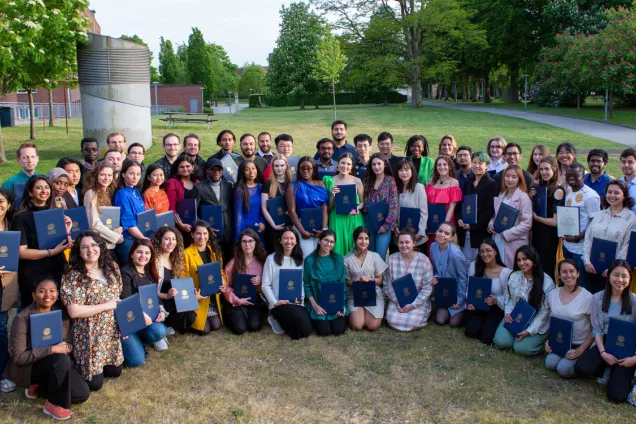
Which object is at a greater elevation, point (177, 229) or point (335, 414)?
point (177, 229)

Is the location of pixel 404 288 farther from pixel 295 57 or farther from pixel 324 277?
pixel 295 57

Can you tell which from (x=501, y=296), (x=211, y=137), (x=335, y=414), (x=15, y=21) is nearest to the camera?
(x=335, y=414)

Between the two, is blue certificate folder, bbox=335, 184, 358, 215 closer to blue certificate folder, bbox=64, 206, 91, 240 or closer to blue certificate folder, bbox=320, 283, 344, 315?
blue certificate folder, bbox=320, 283, 344, 315

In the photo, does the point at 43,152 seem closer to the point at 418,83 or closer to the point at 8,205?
the point at 8,205

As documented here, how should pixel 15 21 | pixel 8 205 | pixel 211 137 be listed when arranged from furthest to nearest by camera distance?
1. pixel 211 137
2. pixel 15 21
3. pixel 8 205

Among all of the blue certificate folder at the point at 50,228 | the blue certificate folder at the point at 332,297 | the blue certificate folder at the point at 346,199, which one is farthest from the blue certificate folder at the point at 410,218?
the blue certificate folder at the point at 50,228

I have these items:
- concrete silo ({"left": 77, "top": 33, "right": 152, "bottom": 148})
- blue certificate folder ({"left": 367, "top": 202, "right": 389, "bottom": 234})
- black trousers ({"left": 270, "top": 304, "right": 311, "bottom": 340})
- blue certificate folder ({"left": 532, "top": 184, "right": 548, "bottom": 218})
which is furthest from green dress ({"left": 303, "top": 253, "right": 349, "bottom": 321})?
concrete silo ({"left": 77, "top": 33, "right": 152, "bottom": 148})

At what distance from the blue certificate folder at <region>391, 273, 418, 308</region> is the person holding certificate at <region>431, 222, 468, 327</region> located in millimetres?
353

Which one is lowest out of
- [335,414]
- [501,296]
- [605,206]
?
[335,414]

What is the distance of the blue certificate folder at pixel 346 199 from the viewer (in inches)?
308

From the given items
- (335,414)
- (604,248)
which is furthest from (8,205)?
(604,248)

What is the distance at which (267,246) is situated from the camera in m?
8.31

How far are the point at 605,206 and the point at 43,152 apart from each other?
18111 millimetres

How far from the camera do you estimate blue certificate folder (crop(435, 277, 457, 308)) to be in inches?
302
